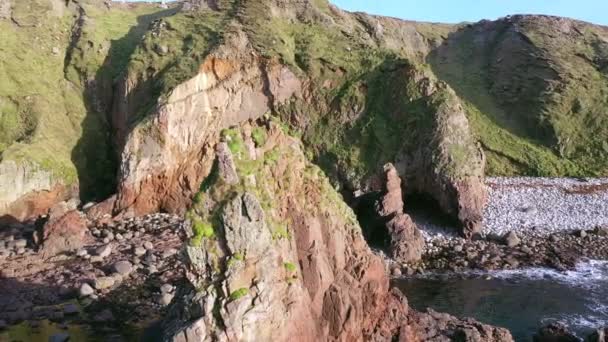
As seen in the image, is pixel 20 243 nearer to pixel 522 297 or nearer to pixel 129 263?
pixel 129 263

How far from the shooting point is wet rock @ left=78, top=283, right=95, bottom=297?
24688 millimetres

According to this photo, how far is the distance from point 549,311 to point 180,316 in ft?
64.2

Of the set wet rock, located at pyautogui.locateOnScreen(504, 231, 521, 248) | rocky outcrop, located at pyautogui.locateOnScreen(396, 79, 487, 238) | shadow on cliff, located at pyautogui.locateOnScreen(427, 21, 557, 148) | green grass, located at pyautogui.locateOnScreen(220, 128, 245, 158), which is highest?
shadow on cliff, located at pyautogui.locateOnScreen(427, 21, 557, 148)

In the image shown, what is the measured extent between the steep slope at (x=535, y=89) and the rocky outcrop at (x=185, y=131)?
2545 centimetres

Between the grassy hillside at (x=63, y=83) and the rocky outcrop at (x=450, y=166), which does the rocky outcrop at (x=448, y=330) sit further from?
the grassy hillside at (x=63, y=83)

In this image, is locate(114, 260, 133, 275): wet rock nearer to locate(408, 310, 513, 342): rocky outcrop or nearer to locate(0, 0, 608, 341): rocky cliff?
locate(0, 0, 608, 341): rocky cliff

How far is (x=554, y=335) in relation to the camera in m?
21.3

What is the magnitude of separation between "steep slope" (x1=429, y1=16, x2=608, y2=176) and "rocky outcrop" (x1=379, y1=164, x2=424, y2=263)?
64.3 ft

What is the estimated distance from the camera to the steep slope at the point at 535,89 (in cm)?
5322

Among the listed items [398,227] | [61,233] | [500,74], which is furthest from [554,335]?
[500,74]

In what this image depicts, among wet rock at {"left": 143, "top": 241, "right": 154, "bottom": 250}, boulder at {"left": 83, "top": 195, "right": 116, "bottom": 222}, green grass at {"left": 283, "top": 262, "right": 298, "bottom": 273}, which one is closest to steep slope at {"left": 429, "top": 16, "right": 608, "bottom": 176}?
wet rock at {"left": 143, "top": 241, "right": 154, "bottom": 250}

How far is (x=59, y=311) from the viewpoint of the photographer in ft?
75.2

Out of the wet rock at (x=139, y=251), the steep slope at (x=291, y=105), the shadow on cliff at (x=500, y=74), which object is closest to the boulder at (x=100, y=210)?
the steep slope at (x=291, y=105)

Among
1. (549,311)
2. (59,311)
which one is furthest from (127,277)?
(549,311)
